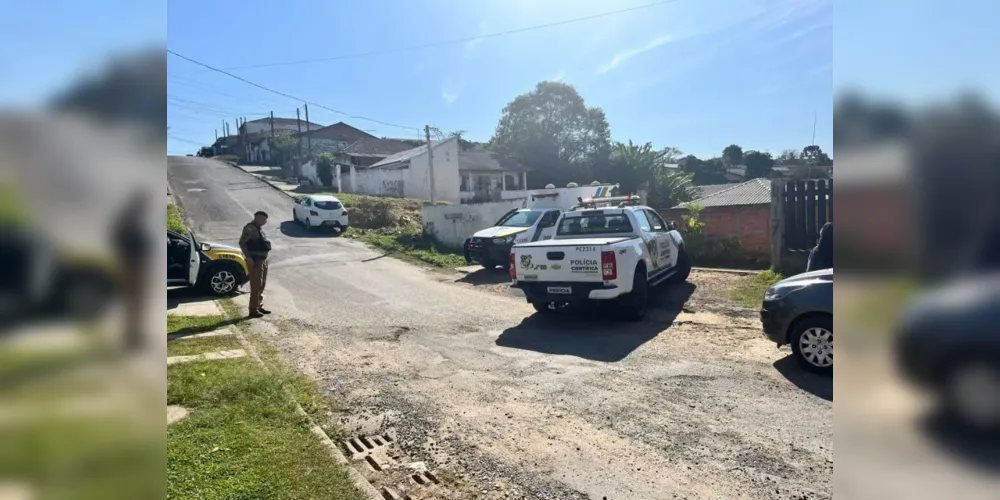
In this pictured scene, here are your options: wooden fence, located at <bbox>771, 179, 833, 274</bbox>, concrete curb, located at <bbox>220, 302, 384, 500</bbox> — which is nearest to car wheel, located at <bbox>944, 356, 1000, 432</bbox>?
concrete curb, located at <bbox>220, 302, 384, 500</bbox>

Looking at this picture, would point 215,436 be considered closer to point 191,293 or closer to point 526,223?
point 191,293

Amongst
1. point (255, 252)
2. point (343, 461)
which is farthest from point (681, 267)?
point (343, 461)

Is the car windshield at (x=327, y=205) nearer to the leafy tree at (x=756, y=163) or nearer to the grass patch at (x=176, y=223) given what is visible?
the grass patch at (x=176, y=223)

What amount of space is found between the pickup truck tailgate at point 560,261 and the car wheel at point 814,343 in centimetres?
278

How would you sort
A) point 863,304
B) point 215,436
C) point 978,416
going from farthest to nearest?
1. point 215,436
2. point 863,304
3. point 978,416

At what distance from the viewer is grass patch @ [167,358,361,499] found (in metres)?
3.56

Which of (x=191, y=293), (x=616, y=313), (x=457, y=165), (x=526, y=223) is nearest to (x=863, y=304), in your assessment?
(x=616, y=313)

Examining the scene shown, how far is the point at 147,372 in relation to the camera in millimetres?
1401

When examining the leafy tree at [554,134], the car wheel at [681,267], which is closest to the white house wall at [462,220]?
the car wheel at [681,267]

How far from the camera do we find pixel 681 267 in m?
11.7

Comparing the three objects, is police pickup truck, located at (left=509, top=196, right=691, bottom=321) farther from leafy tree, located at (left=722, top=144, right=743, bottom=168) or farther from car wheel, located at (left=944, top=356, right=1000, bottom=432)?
leafy tree, located at (left=722, top=144, right=743, bottom=168)

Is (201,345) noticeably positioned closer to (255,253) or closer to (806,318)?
(255,253)

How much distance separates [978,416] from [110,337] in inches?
69.8

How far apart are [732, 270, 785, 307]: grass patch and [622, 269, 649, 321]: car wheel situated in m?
2.14
